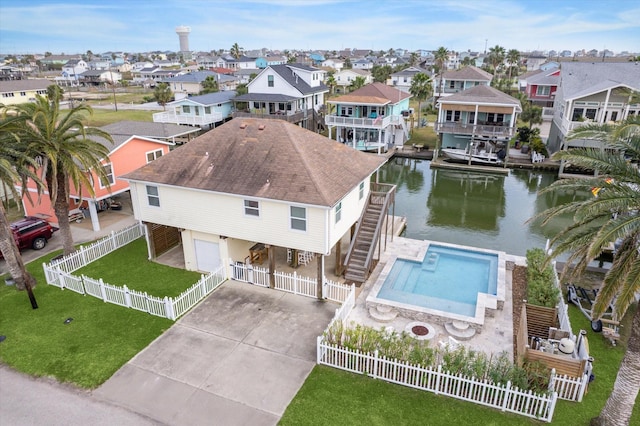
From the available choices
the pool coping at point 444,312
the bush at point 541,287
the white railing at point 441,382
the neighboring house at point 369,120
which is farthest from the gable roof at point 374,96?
the white railing at point 441,382

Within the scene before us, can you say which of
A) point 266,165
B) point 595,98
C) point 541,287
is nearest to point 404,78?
point 595,98

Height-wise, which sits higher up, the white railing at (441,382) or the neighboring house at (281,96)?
the neighboring house at (281,96)

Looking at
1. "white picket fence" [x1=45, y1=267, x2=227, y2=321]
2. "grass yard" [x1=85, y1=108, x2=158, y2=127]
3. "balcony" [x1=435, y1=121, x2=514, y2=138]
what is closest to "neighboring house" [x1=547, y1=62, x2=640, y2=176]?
"balcony" [x1=435, y1=121, x2=514, y2=138]

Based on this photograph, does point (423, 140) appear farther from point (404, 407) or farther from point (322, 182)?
point (404, 407)

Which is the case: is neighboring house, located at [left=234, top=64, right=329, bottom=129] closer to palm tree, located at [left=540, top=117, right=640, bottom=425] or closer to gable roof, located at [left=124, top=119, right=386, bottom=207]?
gable roof, located at [left=124, top=119, right=386, bottom=207]

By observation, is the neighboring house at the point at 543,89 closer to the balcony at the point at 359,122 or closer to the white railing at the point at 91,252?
the balcony at the point at 359,122

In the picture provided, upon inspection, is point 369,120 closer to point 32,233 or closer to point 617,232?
point 32,233
